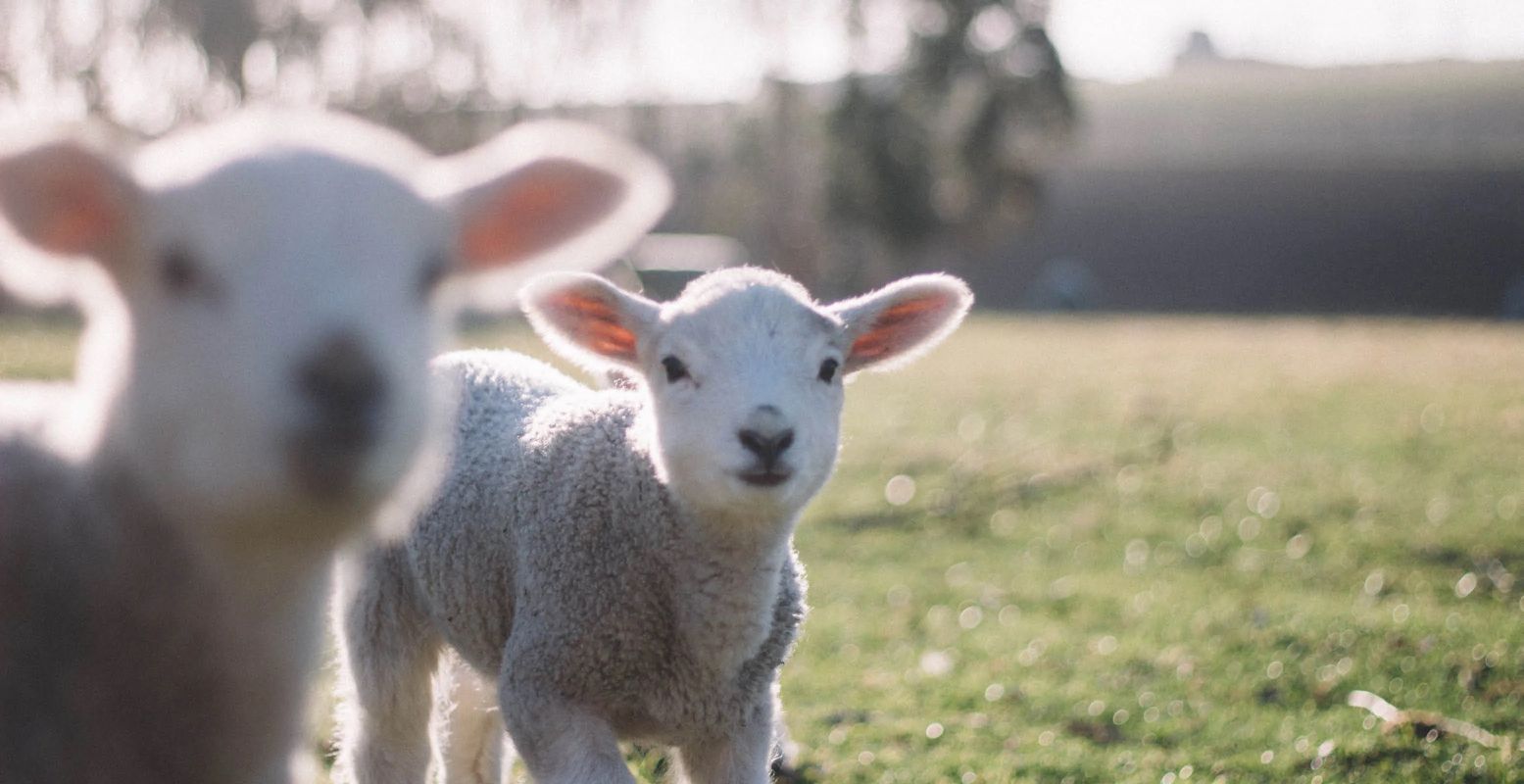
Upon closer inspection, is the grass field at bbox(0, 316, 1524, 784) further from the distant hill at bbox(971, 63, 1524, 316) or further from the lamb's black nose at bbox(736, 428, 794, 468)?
the distant hill at bbox(971, 63, 1524, 316)

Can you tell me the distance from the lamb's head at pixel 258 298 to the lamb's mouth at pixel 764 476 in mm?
1428

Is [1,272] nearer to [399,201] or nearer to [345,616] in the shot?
[399,201]

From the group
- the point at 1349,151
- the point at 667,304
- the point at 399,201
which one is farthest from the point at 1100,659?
the point at 1349,151

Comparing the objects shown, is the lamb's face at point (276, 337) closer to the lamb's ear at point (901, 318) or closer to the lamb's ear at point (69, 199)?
the lamb's ear at point (69, 199)

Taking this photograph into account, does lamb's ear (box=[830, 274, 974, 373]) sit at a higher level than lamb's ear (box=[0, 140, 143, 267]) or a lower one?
lower

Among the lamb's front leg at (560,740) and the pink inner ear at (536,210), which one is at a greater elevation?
the pink inner ear at (536,210)

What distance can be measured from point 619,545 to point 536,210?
1511 mm

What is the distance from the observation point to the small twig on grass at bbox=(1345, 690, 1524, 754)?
480 cm

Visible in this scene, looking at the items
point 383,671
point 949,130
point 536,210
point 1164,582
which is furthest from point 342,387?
point 949,130

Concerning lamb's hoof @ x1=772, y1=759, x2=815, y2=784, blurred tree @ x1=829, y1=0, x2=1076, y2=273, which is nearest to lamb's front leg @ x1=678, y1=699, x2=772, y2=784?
lamb's hoof @ x1=772, y1=759, x2=815, y2=784

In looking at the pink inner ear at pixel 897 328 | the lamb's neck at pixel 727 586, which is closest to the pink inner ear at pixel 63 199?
the lamb's neck at pixel 727 586

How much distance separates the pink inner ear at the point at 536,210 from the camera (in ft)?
8.35

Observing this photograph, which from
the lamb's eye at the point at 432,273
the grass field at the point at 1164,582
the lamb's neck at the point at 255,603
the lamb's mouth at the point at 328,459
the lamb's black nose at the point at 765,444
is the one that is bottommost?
the grass field at the point at 1164,582

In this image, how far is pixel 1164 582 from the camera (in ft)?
25.9
